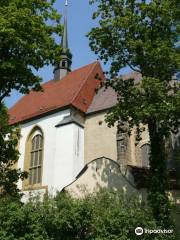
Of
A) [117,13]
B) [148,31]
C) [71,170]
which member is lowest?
[71,170]

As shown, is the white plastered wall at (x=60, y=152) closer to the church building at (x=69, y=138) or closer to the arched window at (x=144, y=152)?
the church building at (x=69, y=138)

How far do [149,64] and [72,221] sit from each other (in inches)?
246

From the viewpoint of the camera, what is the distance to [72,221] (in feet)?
42.5

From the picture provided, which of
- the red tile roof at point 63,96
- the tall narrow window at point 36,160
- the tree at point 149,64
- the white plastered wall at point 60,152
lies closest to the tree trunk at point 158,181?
the tree at point 149,64

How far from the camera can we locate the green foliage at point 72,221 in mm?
12500

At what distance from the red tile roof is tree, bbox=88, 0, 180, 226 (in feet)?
31.7

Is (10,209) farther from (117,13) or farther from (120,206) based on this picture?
(117,13)

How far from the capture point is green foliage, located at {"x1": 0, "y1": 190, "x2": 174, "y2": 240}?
12500 millimetres

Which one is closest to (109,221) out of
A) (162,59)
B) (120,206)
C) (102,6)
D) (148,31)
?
(120,206)

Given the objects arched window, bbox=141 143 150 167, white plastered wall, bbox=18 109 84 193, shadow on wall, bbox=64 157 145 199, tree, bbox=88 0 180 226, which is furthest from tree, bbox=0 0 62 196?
arched window, bbox=141 143 150 167

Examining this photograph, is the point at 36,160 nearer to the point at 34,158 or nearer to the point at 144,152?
the point at 34,158

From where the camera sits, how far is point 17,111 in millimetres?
28906

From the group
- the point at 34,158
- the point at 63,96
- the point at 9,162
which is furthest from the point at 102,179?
the point at 63,96

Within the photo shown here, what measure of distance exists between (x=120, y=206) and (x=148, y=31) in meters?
6.44
